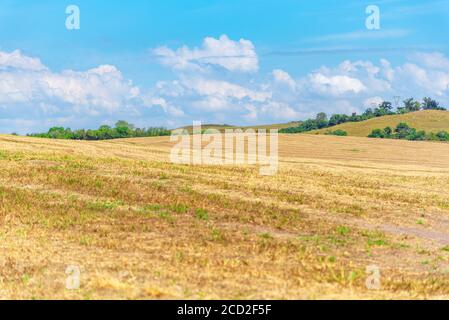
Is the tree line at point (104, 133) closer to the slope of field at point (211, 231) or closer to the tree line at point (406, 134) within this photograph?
the tree line at point (406, 134)

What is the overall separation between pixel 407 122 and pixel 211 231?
164m

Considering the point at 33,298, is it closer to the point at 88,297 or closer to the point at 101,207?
the point at 88,297

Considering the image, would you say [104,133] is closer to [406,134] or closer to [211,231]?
[406,134]

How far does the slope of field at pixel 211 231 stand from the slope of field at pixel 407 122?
13033cm

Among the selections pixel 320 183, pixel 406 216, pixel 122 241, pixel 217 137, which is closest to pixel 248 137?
pixel 217 137

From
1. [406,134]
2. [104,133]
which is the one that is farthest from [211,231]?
[406,134]

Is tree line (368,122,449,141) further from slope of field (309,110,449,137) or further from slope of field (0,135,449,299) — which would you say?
slope of field (0,135,449,299)

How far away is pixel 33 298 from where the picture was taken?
1581 cm

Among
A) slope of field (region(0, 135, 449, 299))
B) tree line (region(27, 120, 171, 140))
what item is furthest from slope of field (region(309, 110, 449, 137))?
slope of field (region(0, 135, 449, 299))

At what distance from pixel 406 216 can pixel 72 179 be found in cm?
1798

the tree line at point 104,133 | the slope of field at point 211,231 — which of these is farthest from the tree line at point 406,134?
the slope of field at point 211,231

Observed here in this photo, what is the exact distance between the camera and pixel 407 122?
596 feet

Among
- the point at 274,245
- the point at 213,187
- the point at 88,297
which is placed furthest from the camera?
the point at 213,187

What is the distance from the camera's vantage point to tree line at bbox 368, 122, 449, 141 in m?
158
